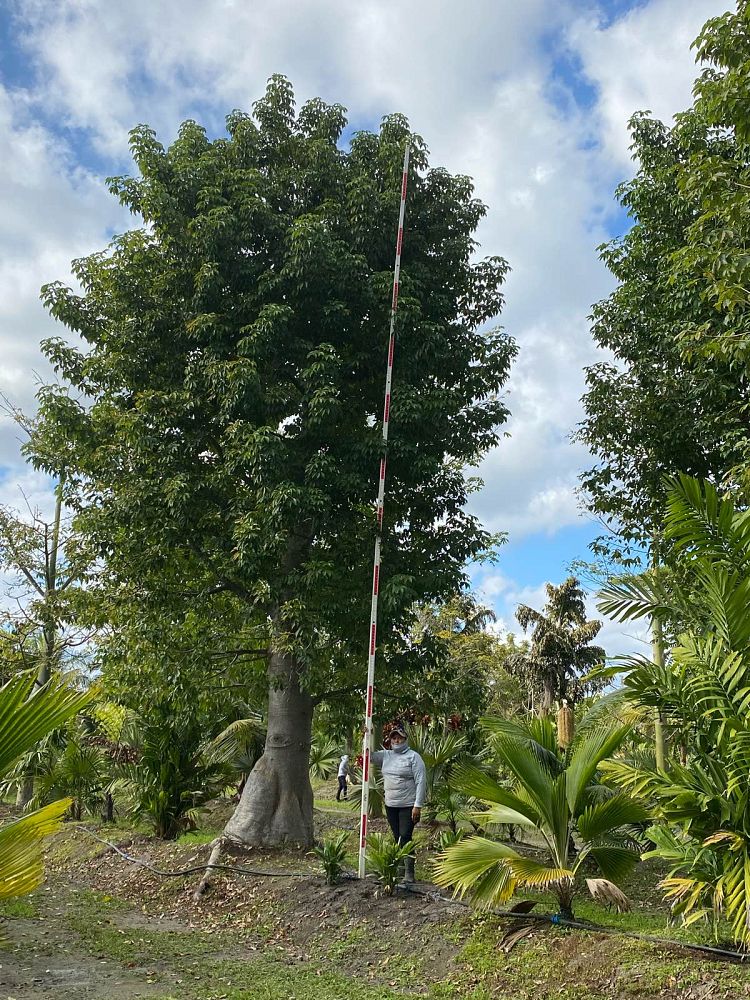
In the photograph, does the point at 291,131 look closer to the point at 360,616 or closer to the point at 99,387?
the point at 99,387

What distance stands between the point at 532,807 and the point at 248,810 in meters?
6.11

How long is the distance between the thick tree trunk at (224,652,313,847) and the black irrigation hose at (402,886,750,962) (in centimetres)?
443

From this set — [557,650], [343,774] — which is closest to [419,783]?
[343,774]

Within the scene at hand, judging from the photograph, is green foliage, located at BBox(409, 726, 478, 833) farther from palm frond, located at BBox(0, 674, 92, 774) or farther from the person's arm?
palm frond, located at BBox(0, 674, 92, 774)

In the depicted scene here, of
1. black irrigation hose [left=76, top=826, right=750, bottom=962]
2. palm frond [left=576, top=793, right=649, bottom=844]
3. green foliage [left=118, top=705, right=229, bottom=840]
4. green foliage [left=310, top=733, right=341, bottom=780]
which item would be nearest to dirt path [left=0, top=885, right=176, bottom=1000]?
black irrigation hose [left=76, top=826, right=750, bottom=962]

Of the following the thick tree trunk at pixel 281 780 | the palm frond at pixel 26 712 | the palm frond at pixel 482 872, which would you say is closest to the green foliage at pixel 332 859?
the palm frond at pixel 482 872

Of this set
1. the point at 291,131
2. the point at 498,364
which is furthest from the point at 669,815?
the point at 291,131

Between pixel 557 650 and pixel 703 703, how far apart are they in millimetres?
31002

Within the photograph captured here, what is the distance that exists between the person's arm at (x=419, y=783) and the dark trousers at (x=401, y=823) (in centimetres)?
27

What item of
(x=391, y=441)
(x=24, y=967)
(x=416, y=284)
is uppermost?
(x=416, y=284)

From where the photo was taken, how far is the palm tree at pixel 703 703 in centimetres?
603

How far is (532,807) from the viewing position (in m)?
7.82

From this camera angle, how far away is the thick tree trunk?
40.9 ft

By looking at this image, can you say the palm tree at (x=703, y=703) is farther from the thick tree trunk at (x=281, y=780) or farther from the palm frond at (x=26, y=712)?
the thick tree trunk at (x=281, y=780)
